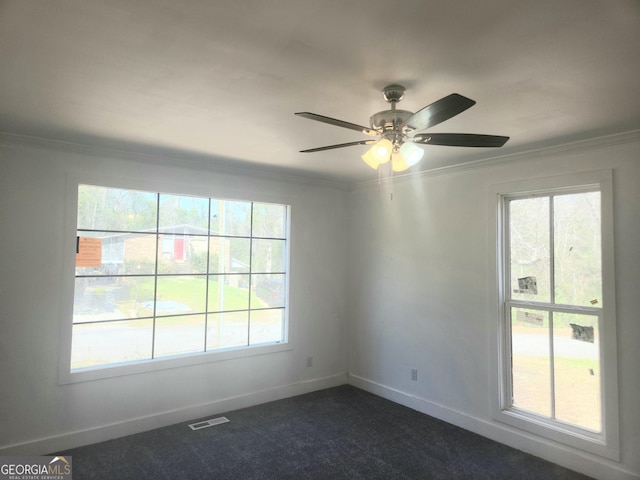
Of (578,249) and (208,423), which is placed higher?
(578,249)

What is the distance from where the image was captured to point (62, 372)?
3168 millimetres

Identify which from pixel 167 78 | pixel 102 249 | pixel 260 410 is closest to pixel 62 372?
pixel 102 249

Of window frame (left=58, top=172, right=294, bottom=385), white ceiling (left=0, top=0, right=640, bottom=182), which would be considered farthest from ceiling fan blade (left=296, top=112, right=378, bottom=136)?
window frame (left=58, top=172, right=294, bottom=385)

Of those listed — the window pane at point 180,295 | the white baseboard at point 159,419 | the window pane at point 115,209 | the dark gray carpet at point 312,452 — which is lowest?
the dark gray carpet at point 312,452

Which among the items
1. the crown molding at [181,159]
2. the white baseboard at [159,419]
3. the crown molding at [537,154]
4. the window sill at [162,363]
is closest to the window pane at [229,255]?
the crown molding at [181,159]

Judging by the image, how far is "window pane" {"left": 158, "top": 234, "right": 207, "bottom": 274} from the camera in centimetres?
378

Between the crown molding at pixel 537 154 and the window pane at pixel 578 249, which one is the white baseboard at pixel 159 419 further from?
the window pane at pixel 578 249

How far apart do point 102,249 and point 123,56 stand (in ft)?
7.17

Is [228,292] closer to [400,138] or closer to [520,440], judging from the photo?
[400,138]

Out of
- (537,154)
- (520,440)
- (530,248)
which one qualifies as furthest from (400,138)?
(520,440)

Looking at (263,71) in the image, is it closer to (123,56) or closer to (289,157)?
(123,56)

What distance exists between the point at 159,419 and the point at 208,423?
43cm

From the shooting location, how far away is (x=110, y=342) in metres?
3.50

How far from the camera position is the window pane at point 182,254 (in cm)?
378
